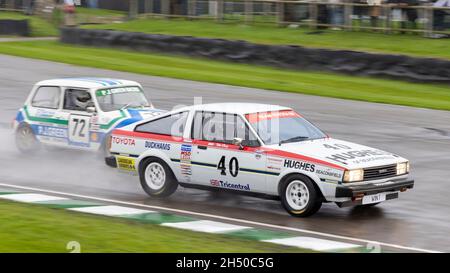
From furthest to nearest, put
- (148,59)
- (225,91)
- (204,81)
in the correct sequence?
1. (148,59)
2. (204,81)
3. (225,91)

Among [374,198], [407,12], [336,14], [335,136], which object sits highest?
[407,12]

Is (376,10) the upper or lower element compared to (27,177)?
upper

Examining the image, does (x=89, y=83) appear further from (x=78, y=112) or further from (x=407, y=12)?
(x=407, y=12)

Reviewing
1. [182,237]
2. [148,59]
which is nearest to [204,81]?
[148,59]

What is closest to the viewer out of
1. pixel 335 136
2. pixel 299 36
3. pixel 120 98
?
pixel 120 98

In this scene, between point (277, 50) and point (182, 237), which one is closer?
point (182, 237)

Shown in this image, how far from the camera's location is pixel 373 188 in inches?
463

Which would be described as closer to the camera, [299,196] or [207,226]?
[207,226]

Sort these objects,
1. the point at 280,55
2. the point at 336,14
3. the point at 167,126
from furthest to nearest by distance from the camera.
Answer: the point at 336,14
the point at 280,55
the point at 167,126

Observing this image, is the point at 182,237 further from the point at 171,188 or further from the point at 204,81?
the point at 204,81

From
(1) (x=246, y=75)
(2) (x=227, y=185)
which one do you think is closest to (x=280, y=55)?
(1) (x=246, y=75)

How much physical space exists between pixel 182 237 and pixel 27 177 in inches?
201

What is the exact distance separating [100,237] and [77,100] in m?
Answer: 6.99

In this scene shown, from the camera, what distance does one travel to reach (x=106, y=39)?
33.5 meters
